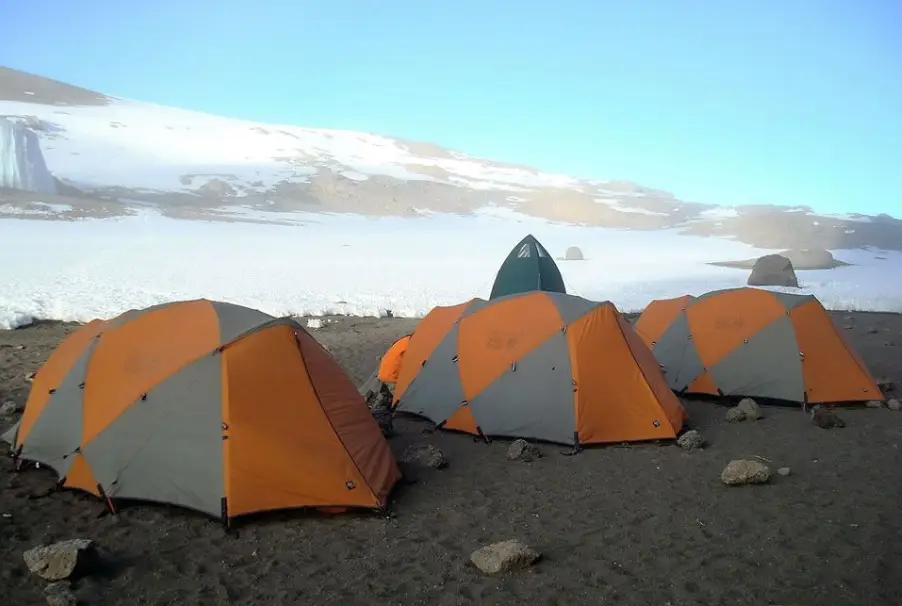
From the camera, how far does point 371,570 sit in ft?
15.5

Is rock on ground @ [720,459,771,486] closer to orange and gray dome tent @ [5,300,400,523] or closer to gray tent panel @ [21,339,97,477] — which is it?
orange and gray dome tent @ [5,300,400,523]

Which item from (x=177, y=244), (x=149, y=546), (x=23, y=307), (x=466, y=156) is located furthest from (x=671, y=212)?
(x=149, y=546)

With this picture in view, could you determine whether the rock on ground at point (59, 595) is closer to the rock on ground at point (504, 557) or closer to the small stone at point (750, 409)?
the rock on ground at point (504, 557)

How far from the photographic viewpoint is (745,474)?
6.45 m

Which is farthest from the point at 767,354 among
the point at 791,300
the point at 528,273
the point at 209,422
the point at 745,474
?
the point at 209,422

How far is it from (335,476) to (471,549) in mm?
1428

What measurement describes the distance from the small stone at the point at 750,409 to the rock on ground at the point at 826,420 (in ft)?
2.36

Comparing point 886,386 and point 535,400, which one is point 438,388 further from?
point 886,386

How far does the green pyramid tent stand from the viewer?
16.8 m

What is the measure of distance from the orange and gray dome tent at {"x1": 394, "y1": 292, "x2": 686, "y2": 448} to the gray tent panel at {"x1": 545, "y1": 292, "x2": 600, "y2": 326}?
0.01 m

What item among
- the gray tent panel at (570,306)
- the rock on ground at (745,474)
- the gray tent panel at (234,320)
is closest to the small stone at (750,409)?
the rock on ground at (745,474)

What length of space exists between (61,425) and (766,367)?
976 cm

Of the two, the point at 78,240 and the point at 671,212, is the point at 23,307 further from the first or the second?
the point at 671,212

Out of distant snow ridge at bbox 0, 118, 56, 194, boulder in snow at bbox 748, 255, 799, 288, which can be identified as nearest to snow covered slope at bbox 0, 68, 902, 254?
distant snow ridge at bbox 0, 118, 56, 194
